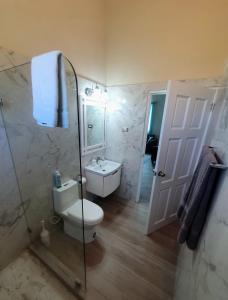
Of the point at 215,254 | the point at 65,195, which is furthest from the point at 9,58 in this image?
the point at 215,254

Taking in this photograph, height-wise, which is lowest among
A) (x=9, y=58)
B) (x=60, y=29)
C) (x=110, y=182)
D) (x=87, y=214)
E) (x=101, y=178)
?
(x=87, y=214)

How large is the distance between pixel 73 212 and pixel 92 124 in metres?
1.33

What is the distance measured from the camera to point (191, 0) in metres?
1.57

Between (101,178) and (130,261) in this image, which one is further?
(101,178)

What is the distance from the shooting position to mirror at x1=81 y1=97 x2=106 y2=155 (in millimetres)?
2092

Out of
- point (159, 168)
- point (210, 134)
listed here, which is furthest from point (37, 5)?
point (210, 134)

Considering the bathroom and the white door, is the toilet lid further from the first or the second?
the white door

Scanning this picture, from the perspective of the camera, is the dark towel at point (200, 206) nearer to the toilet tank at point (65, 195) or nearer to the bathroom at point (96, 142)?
the bathroom at point (96, 142)

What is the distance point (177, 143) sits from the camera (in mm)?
1632

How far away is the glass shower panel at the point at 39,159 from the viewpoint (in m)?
1.27

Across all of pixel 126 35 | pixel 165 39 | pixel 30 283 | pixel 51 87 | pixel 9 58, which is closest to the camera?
pixel 51 87

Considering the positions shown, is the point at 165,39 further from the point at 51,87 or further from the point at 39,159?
the point at 39,159

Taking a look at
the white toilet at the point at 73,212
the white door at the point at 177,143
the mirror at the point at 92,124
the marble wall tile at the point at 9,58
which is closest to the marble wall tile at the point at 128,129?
the mirror at the point at 92,124

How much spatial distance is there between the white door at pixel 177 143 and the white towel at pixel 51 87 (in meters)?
1.02
